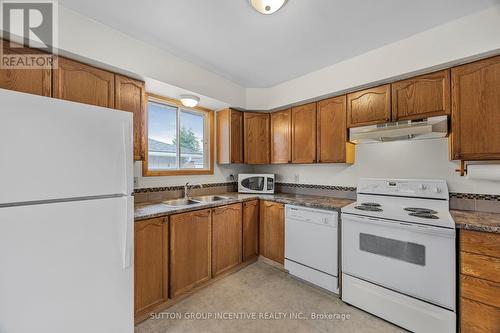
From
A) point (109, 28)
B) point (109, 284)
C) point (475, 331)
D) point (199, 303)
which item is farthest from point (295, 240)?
point (109, 28)

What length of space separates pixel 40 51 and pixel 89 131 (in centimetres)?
92

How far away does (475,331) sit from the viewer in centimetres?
154

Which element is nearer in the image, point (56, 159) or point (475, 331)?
point (56, 159)

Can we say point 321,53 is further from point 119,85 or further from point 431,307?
point 431,307

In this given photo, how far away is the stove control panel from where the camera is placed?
6.99 feet

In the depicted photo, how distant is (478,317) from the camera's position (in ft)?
5.04

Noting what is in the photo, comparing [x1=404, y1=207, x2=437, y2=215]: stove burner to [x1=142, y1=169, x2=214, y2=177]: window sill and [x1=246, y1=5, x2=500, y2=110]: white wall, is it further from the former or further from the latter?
[x1=142, y1=169, x2=214, y2=177]: window sill

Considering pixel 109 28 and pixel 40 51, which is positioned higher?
pixel 109 28

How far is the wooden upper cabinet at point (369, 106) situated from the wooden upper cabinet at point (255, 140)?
128cm

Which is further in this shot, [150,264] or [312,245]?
[312,245]

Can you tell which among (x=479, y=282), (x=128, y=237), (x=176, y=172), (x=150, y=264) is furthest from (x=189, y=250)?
(x=479, y=282)

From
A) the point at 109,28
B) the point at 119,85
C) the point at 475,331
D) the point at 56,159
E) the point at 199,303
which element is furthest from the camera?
the point at 199,303

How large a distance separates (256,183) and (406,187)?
1888 mm

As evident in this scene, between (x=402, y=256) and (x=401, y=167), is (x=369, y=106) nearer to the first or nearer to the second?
(x=401, y=167)
